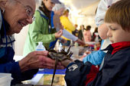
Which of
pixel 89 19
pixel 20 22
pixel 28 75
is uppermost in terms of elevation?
pixel 89 19

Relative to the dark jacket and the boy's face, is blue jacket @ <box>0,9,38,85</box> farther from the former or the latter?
the boy's face

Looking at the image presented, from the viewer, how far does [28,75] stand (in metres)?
0.88

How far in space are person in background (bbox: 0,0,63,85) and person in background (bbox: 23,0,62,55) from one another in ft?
2.04

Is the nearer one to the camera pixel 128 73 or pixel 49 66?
pixel 128 73

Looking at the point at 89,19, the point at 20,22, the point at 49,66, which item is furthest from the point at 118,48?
the point at 89,19

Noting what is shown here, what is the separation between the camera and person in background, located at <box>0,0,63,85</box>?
2.30 feet

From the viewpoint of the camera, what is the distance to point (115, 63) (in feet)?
1.83

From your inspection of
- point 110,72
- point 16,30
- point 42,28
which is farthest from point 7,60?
point 42,28

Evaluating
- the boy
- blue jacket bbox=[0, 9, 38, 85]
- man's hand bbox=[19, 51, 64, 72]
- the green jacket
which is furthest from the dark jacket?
the green jacket

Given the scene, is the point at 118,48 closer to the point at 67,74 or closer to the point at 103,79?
the point at 103,79

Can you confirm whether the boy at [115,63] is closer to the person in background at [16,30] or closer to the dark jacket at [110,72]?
the dark jacket at [110,72]

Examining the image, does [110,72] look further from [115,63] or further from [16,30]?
[16,30]

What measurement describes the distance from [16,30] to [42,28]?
73 cm

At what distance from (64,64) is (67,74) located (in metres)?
0.12
